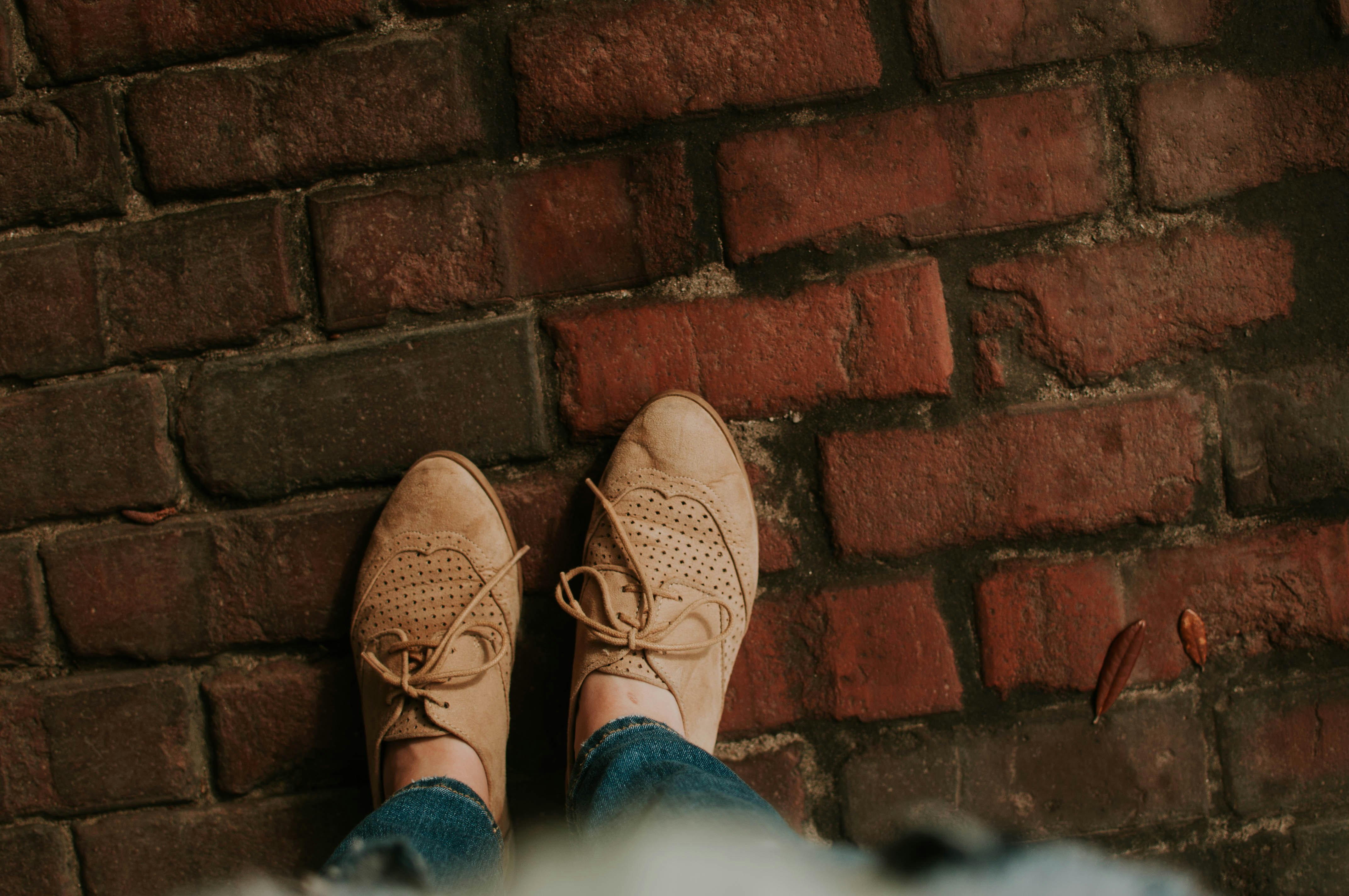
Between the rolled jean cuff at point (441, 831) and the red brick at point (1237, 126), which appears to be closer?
the rolled jean cuff at point (441, 831)

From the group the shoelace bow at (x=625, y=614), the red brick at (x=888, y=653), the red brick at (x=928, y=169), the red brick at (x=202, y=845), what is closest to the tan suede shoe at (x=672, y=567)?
the shoelace bow at (x=625, y=614)

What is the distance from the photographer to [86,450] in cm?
91

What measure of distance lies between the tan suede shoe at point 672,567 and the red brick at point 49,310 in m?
0.60

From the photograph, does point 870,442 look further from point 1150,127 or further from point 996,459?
point 1150,127

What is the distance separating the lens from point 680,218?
0.88 meters

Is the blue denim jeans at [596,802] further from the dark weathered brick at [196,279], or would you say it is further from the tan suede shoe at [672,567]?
the dark weathered brick at [196,279]

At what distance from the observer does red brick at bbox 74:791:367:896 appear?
925 mm

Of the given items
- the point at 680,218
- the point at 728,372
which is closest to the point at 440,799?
the point at 728,372

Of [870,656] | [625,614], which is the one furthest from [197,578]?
[870,656]

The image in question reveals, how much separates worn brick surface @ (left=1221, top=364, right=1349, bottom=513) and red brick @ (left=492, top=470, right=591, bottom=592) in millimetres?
729

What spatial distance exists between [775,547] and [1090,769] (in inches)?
17.2

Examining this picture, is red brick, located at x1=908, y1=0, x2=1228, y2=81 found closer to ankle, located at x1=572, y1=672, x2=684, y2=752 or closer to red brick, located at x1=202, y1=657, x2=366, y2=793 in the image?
ankle, located at x1=572, y1=672, x2=684, y2=752

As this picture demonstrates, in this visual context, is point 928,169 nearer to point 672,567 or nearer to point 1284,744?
point 672,567

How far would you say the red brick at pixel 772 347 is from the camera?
88 cm
